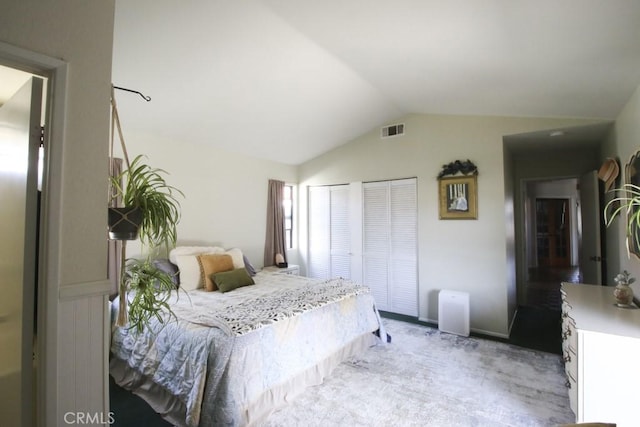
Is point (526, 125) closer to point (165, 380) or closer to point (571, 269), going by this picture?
point (165, 380)

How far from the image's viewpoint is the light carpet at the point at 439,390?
2092 millimetres

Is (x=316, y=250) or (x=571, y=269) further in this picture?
(x=571, y=269)

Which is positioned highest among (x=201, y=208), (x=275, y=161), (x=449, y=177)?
(x=275, y=161)

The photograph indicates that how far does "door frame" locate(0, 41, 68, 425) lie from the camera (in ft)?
3.39

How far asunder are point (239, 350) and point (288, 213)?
3628mm

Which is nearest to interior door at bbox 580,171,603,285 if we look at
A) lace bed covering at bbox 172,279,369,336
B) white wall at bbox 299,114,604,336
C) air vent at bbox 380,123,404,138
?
white wall at bbox 299,114,604,336

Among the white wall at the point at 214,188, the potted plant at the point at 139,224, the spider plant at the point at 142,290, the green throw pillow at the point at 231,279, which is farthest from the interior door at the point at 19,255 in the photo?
the white wall at the point at 214,188

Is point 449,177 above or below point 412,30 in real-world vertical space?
below

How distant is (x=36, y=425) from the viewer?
3.44 ft

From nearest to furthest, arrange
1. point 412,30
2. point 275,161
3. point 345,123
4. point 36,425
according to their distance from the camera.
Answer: point 36,425 < point 412,30 < point 345,123 < point 275,161

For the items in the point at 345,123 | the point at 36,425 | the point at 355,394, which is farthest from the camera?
the point at 345,123

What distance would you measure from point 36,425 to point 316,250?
4.35 metres

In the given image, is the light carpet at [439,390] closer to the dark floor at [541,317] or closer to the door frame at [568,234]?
the dark floor at [541,317]

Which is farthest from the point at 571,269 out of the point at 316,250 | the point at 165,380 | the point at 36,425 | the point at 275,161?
the point at 36,425
